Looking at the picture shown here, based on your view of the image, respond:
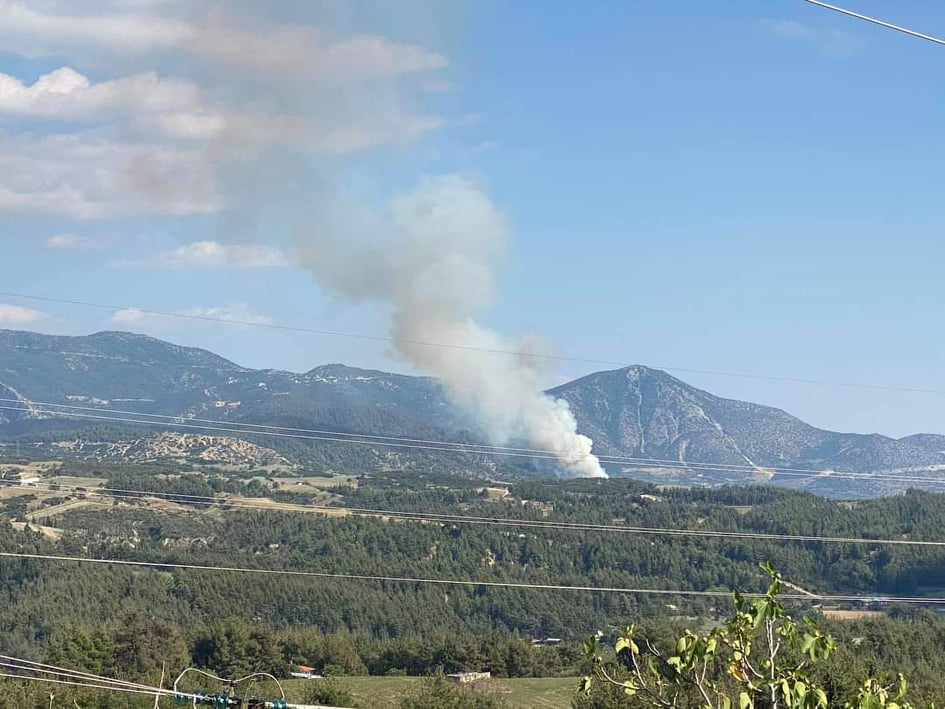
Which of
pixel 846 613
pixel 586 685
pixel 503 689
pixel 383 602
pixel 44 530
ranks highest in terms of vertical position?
pixel 586 685

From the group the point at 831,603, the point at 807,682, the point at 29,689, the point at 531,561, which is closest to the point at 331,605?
the point at 531,561

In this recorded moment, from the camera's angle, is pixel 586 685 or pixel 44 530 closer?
pixel 586 685

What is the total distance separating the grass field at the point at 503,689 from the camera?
302 ft

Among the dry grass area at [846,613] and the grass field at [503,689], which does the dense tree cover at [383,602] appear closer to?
the dry grass area at [846,613]

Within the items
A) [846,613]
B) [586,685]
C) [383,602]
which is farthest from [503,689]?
[586,685]

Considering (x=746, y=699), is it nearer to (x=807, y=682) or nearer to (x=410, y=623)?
(x=807, y=682)

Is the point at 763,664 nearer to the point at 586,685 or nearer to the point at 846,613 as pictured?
the point at 586,685

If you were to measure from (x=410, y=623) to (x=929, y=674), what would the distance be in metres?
76.0

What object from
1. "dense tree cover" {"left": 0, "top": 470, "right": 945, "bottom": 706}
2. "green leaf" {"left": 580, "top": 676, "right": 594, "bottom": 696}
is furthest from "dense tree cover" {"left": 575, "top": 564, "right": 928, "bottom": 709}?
"dense tree cover" {"left": 0, "top": 470, "right": 945, "bottom": 706}

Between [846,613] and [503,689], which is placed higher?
[846,613]

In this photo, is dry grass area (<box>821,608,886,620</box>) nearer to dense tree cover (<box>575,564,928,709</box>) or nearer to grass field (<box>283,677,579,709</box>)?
grass field (<box>283,677,579,709</box>)

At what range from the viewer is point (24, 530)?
582ft

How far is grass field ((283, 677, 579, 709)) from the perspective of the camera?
302ft

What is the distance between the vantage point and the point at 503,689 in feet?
339
